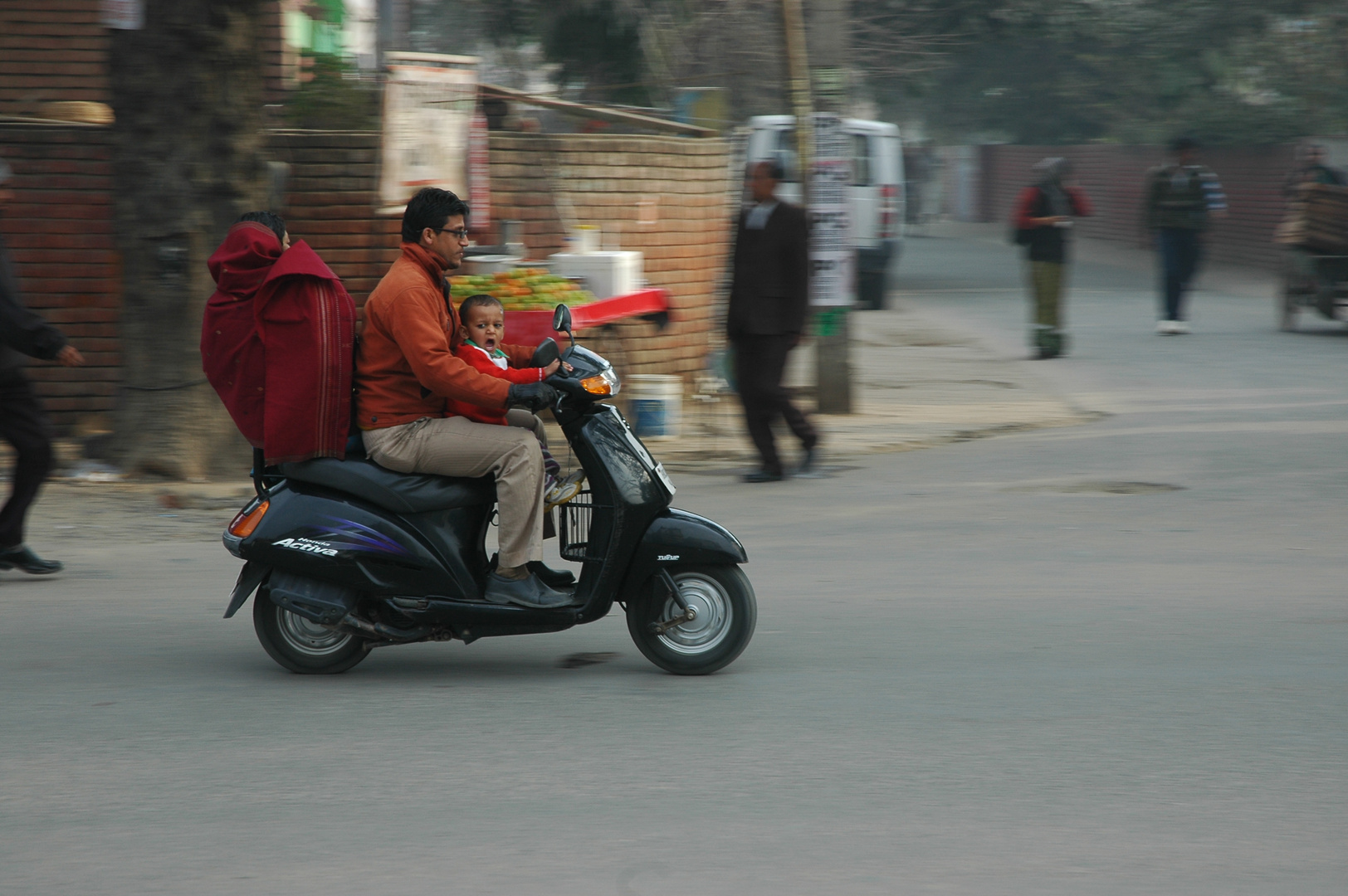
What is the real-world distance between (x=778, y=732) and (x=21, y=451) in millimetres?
3980

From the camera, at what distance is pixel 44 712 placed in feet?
16.4

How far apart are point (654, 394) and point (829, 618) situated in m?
4.86

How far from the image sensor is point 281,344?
523cm

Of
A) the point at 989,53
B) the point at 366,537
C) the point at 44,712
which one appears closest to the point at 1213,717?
the point at 366,537

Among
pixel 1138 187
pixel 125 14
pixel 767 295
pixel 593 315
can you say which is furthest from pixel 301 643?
pixel 1138 187

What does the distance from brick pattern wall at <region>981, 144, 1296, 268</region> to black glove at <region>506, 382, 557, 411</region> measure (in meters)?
21.0

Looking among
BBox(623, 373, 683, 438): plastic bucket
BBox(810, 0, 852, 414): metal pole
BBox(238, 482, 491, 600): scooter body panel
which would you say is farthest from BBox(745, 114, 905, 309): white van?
BBox(238, 482, 491, 600): scooter body panel

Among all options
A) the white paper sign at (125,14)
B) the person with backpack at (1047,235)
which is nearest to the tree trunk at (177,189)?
the white paper sign at (125,14)

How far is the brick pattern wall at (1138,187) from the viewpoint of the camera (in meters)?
28.5

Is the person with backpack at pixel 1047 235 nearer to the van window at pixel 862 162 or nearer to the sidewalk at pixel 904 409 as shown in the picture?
the sidewalk at pixel 904 409

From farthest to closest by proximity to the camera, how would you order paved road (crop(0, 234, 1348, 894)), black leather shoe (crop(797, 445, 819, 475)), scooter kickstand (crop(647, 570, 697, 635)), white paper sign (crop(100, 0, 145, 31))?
black leather shoe (crop(797, 445, 819, 475)) < white paper sign (crop(100, 0, 145, 31)) < scooter kickstand (crop(647, 570, 697, 635)) < paved road (crop(0, 234, 1348, 894))

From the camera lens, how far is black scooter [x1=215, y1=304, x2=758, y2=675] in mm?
5207

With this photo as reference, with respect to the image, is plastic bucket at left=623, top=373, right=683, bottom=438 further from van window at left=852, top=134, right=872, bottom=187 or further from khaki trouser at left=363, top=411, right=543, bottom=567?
van window at left=852, top=134, right=872, bottom=187

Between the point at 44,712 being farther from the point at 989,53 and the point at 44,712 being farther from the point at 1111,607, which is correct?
the point at 989,53
